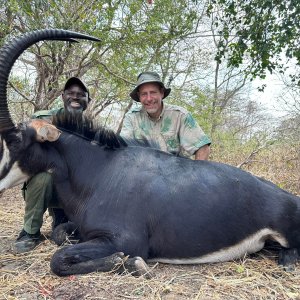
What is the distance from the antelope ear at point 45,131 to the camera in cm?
350

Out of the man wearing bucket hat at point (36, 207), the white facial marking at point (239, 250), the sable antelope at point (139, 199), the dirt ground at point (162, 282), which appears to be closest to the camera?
the dirt ground at point (162, 282)

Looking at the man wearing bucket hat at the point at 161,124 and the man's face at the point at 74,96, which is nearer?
the man wearing bucket hat at the point at 161,124

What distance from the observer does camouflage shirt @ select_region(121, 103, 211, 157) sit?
196 inches

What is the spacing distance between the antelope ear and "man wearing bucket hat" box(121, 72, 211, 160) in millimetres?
1481

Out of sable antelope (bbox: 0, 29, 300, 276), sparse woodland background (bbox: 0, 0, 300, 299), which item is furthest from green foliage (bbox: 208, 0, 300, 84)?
sable antelope (bbox: 0, 29, 300, 276)

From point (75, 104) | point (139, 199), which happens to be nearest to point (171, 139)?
point (75, 104)

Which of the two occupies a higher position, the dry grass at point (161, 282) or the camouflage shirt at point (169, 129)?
the camouflage shirt at point (169, 129)

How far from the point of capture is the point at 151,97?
16.1ft

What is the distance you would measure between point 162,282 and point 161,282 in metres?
0.01

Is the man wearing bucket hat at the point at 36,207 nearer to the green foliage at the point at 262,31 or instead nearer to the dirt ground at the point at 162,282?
the dirt ground at the point at 162,282

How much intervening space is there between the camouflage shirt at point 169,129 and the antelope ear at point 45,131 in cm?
152

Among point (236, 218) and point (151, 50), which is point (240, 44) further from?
point (236, 218)

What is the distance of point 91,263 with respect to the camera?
3158 millimetres

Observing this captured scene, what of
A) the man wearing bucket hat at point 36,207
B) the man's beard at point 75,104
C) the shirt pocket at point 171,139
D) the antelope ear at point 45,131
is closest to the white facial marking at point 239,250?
the man wearing bucket hat at point 36,207
